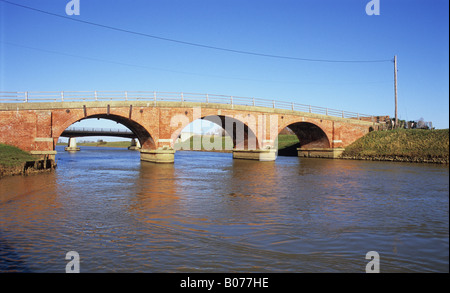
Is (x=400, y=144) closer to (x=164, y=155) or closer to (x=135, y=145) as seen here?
(x=164, y=155)

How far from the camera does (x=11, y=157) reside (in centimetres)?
2517

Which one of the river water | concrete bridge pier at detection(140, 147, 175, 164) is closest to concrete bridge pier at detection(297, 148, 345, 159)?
concrete bridge pier at detection(140, 147, 175, 164)

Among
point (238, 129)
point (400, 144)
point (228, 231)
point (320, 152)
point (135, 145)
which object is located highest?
point (238, 129)

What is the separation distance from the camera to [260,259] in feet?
22.2

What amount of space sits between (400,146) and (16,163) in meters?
40.0

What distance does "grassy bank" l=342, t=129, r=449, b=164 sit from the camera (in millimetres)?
35853

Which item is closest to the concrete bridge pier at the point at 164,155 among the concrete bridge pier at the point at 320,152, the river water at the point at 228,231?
the river water at the point at 228,231

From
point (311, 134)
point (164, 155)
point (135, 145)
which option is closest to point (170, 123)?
point (164, 155)

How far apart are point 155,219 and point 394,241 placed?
6378mm

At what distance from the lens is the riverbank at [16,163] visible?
23109mm

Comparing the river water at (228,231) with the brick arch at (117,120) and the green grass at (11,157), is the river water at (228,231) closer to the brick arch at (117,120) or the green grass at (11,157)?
the green grass at (11,157)

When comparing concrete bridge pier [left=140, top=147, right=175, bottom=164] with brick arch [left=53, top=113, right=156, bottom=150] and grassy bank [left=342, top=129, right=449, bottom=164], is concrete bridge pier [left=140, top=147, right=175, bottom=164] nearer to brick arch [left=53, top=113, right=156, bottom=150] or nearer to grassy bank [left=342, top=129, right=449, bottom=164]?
brick arch [left=53, top=113, right=156, bottom=150]

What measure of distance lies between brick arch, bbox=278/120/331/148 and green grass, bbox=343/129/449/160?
11.3 ft
